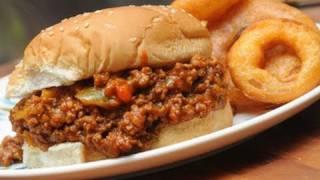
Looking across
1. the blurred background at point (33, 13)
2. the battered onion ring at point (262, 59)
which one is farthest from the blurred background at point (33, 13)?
the battered onion ring at point (262, 59)

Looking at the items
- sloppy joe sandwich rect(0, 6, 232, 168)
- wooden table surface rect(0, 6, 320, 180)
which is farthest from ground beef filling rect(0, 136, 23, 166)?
wooden table surface rect(0, 6, 320, 180)

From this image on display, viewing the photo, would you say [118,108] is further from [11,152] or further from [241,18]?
[241,18]

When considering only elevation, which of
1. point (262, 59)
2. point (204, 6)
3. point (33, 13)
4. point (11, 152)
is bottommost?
point (33, 13)

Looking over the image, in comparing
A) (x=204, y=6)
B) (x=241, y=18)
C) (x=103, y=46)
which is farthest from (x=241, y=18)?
(x=103, y=46)

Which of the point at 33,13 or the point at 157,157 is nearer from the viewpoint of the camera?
the point at 157,157

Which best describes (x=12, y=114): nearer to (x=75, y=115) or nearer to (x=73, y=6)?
(x=75, y=115)

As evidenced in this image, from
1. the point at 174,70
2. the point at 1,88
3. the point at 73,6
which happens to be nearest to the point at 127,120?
the point at 174,70

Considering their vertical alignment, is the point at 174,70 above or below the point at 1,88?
above
